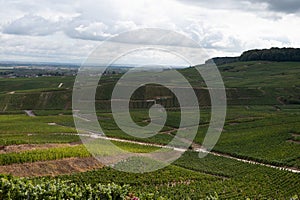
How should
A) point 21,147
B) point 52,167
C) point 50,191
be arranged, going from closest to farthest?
point 50,191
point 52,167
point 21,147

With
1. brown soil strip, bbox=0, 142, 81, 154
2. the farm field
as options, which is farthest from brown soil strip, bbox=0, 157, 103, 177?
brown soil strip, bbox=0, 142, 81, 154

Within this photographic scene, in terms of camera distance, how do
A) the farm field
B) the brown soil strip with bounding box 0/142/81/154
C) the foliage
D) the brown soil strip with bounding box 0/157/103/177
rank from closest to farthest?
1. the foliage
2. the farm field
3. the brown soil strip with bounding box 0/157/103/177
4. the brown soil strip with bounding box 0/142/81/154

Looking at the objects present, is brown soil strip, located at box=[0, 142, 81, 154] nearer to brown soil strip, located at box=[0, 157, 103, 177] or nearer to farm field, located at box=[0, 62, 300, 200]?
farm field, located at box=[0, 62, 300, 200]

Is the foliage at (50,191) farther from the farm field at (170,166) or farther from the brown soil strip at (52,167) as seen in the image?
the brown soil strip at (52,167)

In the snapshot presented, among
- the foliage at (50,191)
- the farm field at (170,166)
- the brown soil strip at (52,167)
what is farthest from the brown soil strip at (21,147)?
the foliage at (50,191)

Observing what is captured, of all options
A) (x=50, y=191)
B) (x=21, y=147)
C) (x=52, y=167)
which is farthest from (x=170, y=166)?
(x=50, y=191)

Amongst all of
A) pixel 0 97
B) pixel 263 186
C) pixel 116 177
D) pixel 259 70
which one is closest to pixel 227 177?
pixel 263 186

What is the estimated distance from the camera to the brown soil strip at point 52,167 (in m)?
32.2

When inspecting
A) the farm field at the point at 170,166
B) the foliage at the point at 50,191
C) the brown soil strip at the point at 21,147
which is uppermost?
the foliage at the point at 50,191

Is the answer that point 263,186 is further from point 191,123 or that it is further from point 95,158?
point 191,123

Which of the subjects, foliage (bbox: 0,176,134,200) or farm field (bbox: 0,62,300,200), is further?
farm field (bbox: 0,62,300,200)

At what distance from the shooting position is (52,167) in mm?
33625

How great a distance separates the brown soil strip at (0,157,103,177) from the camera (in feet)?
106

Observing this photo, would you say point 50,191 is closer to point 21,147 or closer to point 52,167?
point 52,167
